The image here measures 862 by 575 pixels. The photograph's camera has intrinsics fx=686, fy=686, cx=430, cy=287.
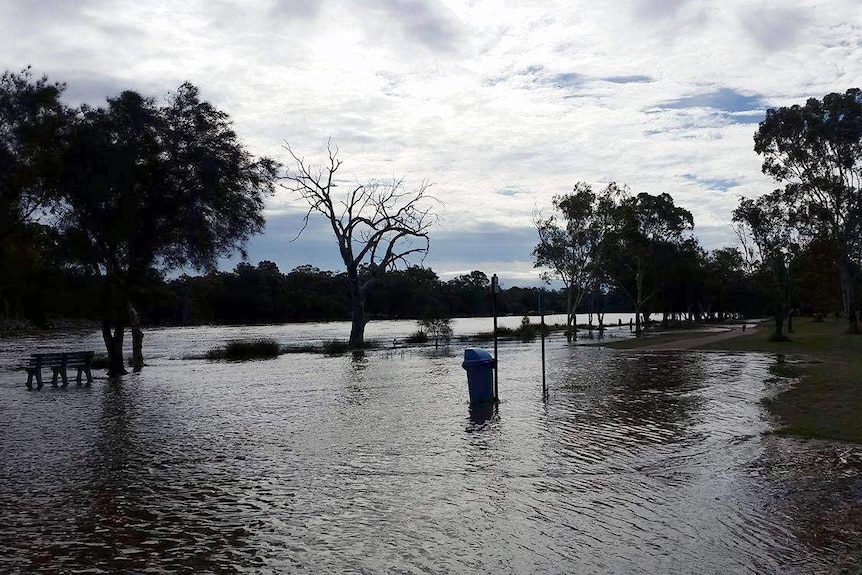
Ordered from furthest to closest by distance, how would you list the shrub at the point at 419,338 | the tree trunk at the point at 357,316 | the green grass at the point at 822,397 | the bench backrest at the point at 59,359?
1. the shrub at the point at 419,338
2. the tree trunk at the point at 357,316
3. the bench backrest at the point at 59,359
4. the green grass at the point at 822,397

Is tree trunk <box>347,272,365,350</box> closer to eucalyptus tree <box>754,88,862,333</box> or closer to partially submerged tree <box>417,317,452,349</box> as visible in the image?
partially submerged tree <box>417,317,452,349</box>

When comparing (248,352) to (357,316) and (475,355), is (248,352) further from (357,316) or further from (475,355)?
(475,355)

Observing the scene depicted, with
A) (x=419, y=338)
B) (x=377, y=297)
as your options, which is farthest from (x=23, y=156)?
(x=377, y=297)

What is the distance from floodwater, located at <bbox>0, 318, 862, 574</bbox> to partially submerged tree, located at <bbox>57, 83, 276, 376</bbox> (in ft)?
36.2

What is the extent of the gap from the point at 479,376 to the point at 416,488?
23.7 ft

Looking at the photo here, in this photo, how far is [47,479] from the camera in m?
9.02

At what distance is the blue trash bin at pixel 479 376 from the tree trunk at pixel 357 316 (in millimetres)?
31767

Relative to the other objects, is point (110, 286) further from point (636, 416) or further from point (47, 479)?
point (636, 416)

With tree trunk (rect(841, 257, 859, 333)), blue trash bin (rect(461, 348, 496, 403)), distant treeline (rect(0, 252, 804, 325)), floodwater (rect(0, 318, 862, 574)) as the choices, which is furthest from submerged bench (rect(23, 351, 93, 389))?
distant treeline (rect(0, 252, 804, 325))

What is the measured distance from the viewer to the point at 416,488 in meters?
8.12

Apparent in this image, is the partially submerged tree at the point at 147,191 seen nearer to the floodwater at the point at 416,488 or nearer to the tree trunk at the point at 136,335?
the tree trunk at the point at 136,335

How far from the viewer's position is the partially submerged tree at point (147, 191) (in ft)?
83.2

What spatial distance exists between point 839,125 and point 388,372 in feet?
105

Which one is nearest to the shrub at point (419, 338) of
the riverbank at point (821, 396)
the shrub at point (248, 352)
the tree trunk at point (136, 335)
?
the shrub at point (248, 352)
